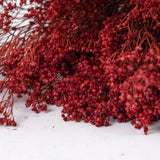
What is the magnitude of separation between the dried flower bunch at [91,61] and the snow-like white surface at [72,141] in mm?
49

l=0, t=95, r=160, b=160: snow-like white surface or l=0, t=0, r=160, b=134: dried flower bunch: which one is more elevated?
l=0, t=0, r=160, b=134: dried flower bunch

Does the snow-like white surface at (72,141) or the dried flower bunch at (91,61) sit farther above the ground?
the dried flower bunch at (91,61)

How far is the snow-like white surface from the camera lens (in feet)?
4.34

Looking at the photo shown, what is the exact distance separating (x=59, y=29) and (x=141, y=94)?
560mm

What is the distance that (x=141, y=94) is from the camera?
4.13ft

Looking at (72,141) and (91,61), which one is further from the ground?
(91,61)

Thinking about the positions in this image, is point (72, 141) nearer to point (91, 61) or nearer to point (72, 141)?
point (72, 141)

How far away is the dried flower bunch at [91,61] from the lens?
1.33 m

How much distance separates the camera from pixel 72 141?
4.75ft

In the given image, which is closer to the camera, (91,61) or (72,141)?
(72,141)

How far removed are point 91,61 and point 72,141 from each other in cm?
44

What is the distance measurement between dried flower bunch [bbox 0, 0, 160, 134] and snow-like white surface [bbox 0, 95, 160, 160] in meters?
0.05

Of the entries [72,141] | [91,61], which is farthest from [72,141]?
[91,61]

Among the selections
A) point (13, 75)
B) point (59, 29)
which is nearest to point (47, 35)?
point (59, 29)
